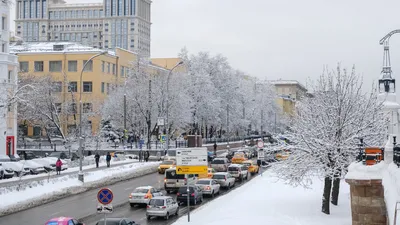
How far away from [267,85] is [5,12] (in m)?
84.7

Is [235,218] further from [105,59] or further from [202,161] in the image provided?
[105,59]

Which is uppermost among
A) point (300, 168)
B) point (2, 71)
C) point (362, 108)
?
point (2, 71)

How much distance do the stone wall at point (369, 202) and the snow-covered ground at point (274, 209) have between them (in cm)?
408

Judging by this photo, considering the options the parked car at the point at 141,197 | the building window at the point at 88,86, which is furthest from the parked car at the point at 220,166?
the building window at the point at 88,86

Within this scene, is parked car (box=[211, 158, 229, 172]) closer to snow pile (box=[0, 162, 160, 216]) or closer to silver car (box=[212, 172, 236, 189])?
snow pile (box=[0, 162, 160, 216])

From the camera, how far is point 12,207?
92.0ft

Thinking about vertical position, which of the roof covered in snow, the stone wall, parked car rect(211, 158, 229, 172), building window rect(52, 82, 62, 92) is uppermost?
the roof covered in snow

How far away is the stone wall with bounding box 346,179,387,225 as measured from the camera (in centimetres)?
1728

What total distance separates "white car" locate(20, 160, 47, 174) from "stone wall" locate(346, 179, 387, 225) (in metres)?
30.5

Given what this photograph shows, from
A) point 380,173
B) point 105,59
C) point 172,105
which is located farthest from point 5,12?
point 380,173

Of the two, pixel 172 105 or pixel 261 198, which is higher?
pixel 172 105

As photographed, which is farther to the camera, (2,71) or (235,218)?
(2,71)

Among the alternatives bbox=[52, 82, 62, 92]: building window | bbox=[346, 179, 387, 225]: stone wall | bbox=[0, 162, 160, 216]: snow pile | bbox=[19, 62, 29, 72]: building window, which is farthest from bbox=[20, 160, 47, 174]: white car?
bbox=[19, 62, 29, 72]: building window

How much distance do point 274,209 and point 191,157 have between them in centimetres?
504
